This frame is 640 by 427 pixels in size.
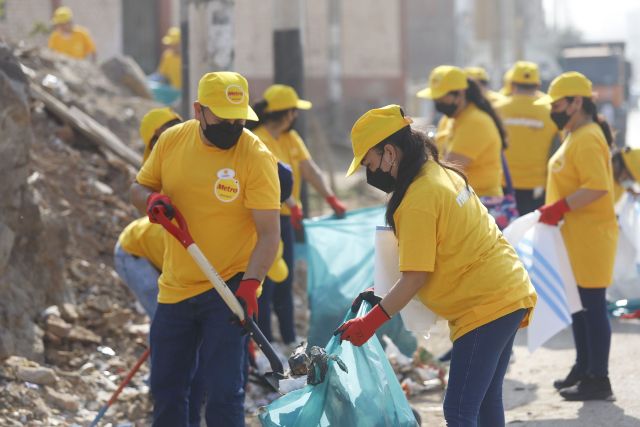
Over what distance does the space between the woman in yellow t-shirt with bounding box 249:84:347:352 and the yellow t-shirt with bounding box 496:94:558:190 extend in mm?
1483

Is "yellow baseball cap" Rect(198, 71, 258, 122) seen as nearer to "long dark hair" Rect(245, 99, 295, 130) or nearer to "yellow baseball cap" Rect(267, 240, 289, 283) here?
"yellow baseball cap" Rect(267, 240, 289, 283)

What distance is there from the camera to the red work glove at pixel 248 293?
5.08 metres

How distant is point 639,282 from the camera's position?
9.16 meters

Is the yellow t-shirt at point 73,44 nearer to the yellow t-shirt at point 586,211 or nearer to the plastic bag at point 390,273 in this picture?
the yellow t-shirt at point 586,211

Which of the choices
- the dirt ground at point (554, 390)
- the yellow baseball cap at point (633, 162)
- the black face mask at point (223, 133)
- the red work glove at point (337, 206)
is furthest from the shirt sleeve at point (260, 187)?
the yellow baseball cap at point (633, 162)

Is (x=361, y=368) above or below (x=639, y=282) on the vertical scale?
above

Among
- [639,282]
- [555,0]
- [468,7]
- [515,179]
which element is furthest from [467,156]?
[555,0]

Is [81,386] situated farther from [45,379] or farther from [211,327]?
[211,327]

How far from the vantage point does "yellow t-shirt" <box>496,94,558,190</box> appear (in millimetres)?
8844

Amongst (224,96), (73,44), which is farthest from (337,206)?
(73,44)

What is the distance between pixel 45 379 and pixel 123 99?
5.53 metres

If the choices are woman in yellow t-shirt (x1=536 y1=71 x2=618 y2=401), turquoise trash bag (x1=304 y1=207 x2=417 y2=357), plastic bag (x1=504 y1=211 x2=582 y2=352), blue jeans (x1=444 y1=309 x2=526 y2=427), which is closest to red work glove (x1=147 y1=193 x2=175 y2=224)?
blue jeans (x1=444 y1=309 x2=526 y2=427)

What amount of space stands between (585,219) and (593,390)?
0.97 meters

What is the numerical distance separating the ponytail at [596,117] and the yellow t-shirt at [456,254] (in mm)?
2196
